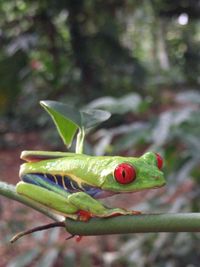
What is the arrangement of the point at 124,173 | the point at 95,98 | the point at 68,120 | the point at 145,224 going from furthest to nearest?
the point at 95,98
the point at 68,120
the point at 124,173
the point at 145,224

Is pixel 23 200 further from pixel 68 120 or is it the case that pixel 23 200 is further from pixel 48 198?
pixel 68 120

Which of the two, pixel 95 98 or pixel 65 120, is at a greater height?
pixel 65 120

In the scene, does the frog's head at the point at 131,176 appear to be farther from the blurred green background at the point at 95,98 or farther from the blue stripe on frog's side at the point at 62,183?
the blurred green background at the point at 95,98

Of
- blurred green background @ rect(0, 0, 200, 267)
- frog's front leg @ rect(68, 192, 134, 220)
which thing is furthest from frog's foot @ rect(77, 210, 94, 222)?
blurred green background @ rect(0, 0, 200, 267)

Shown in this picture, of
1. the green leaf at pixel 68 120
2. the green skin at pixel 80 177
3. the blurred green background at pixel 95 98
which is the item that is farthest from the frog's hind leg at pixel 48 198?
the blurred green background at pixel 95 98

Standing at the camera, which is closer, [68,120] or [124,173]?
[124,173]

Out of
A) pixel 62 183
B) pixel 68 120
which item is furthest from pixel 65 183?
pixel 68 120
